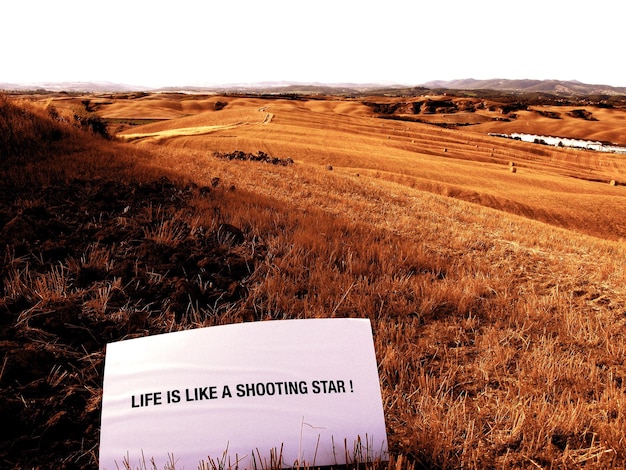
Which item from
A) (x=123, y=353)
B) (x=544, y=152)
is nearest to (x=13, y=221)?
(x=123, y=353)

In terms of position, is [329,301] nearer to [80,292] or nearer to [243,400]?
[243,400]

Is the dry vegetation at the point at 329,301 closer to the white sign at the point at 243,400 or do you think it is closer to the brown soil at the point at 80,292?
the brown soil at the point at 80,292

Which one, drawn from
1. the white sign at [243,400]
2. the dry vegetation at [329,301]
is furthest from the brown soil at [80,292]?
the white sign at [243,400]

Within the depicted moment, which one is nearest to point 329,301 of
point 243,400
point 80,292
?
point 243,400

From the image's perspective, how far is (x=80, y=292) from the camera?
2.46 m

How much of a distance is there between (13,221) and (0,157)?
4.18 m

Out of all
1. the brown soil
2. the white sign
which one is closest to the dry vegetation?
the brown soil

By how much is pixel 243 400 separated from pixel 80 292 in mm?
1733

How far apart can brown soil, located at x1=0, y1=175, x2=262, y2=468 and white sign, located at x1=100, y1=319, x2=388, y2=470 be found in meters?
0.37

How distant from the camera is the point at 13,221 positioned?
3.13 metres

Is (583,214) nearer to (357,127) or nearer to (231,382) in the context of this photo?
(231,382)

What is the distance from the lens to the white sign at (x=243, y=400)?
1.26 meters

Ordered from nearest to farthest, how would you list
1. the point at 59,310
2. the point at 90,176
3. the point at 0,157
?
the point at 59,310 < the point at 90,176 < the point at 0,157

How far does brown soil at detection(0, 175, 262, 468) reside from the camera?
1.54 metres
